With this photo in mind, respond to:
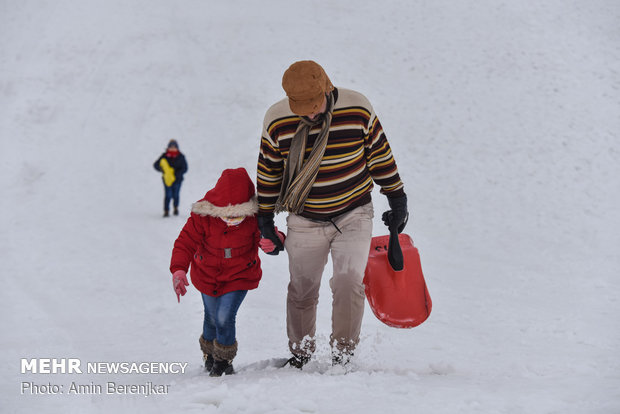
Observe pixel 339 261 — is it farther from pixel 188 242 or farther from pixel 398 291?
pixel 188 242

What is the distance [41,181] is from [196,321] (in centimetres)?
956

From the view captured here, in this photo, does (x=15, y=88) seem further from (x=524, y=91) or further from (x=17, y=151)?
(x=524, y=91)

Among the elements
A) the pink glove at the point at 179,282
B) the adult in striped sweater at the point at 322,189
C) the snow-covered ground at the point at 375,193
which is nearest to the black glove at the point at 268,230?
the adult in striped sweater at the point at 322,189

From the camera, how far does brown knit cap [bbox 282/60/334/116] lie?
3025mm

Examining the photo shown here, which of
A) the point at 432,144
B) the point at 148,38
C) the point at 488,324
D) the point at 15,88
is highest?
the point at 148,38

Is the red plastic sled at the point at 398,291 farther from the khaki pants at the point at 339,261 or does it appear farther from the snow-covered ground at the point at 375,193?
the snow-covered ground at the point at 375,193

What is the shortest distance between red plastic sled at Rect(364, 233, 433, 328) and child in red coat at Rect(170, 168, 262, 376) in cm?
90

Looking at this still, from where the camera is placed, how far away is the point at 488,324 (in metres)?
5.58

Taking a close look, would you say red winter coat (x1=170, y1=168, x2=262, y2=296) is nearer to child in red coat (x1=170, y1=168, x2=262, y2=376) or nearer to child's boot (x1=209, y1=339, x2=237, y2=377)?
child in red coat (x1=170, y1=168, x2=262, y2=376)

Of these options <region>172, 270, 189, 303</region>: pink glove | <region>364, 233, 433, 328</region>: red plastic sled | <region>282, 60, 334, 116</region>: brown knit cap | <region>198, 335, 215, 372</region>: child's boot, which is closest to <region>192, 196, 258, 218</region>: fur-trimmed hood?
<region>172, 270, 189, 303</region>: pink glove

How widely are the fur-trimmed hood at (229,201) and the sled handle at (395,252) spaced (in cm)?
101

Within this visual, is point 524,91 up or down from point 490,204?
up

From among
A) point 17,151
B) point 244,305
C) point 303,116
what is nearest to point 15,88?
point 17,151

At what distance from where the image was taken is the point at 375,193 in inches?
451
